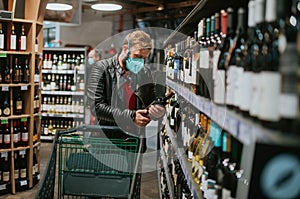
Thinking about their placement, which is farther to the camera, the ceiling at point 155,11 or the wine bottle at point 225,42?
the ceiling at point 155,11

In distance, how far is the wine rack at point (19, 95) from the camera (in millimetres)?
4574

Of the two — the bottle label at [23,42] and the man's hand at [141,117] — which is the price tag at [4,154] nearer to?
the bottle label at [23,42]

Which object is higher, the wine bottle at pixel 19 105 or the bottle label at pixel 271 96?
the bottle label at pixel 271 96

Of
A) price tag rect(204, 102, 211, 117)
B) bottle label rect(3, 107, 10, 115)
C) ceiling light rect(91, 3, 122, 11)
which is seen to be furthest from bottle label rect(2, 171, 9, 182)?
price tag rect(204, 102, 211, 117)

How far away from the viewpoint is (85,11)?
12.2 metres

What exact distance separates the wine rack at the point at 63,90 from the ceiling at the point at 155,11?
2.97ft

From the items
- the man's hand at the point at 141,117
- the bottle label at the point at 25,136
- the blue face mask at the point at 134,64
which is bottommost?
the bottle label at the point at 25,136

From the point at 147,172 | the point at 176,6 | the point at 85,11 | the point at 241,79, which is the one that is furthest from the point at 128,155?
the point at 85,11

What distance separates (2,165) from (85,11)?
27.8 ft

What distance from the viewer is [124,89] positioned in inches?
126

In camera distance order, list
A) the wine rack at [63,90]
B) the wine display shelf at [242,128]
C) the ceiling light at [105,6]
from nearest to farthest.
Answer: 1. the wine display shelf at [242,128]
2. the ceiling light at [105,6]
3. the wine rack at [63,90]

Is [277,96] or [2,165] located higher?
[277,96]

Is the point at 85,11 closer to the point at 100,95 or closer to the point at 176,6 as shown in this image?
the point at 176,6

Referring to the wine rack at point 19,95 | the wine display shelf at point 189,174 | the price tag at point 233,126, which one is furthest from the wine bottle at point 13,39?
the price tag at point 233,126
